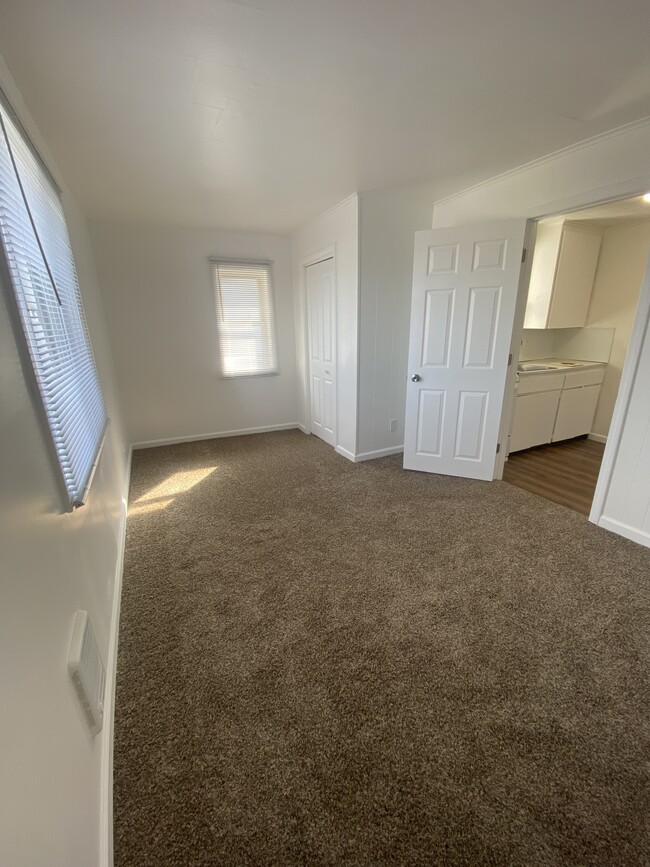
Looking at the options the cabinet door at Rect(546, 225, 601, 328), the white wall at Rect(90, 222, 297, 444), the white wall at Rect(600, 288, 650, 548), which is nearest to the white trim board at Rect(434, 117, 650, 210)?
the white wall at Rect(600, 288, 650, 548)

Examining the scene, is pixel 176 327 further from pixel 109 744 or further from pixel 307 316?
pixel 109 744

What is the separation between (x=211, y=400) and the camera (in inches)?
175

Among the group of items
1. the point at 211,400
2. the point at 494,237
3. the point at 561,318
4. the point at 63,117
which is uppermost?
the point at 63,117

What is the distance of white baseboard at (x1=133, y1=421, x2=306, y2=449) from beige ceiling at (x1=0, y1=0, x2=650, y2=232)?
2.60m

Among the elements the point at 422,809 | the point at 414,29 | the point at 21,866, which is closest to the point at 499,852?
the point at 422,809

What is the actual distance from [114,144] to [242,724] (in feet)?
10.1

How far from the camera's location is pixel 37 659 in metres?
0.79

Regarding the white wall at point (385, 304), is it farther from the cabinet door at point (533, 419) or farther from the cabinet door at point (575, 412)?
the cabinet door at point (575, 412)

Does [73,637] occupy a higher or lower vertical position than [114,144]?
lower

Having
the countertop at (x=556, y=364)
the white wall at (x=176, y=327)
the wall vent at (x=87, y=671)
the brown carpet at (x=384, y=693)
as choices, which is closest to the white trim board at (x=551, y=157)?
the countertop at (x=556, y=364)

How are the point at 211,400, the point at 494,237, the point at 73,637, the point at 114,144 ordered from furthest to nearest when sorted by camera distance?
1. the point at 211,400
2. the point at 494,237
3. the point at 114,144
4. the point at 73,637

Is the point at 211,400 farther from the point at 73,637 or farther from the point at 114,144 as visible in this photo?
the point at 73,637

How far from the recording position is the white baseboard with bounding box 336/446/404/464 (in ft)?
12.0

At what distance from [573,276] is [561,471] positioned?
2.17 m
